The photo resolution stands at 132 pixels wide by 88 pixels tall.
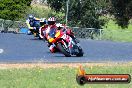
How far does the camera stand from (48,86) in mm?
9312

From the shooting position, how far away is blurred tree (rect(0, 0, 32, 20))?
47562 mm

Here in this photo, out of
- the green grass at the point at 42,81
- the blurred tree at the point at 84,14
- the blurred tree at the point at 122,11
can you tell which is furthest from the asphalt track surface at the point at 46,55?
the blurred tree at the point at 122,11

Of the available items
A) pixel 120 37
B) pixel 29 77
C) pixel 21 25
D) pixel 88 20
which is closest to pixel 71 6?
pixel 88 20

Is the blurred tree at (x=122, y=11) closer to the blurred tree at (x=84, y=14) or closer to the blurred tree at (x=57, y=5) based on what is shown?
the blurred tree at (x=57, y=5)

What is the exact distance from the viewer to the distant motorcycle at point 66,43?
21.3 m

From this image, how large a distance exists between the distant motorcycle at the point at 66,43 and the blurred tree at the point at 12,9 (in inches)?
1042

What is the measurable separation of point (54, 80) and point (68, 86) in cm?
139

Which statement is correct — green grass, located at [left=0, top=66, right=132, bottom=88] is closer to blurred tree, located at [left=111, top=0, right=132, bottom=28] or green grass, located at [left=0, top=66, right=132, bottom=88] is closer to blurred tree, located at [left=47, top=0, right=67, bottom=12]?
blurred tree, located at [left=47, top=0, right=67, bottom=12]

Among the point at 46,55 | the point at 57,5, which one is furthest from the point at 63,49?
the point at 57,5

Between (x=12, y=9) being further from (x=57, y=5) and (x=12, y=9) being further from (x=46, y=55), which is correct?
(x=46, y=55)

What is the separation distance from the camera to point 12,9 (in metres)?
48.1

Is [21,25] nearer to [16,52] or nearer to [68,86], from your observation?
[16,52]

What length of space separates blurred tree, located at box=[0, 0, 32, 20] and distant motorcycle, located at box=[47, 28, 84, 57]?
26456mm

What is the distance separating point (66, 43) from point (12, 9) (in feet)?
90.0
